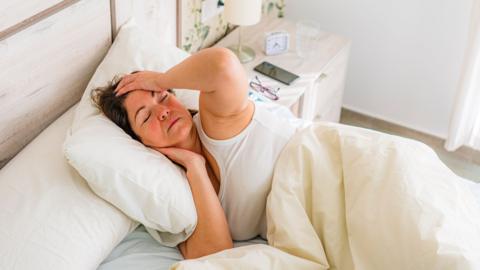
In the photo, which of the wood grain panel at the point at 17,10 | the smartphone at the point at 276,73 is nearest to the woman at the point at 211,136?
the wood grain panel at the point at 17,10

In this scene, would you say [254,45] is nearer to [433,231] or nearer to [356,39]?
[356,39]

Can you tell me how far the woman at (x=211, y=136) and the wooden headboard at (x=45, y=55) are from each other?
0.13 metres

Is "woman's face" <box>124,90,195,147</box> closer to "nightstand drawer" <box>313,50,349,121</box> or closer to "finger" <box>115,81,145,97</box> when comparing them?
"finger" <box>115,81,145,97</box>

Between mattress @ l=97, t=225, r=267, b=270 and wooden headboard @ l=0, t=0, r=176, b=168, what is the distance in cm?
Result: 37

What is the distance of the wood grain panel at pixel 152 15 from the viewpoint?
6.16ft

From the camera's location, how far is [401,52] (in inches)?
110

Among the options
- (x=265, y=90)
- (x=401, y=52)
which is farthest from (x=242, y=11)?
(x=401, y=52)

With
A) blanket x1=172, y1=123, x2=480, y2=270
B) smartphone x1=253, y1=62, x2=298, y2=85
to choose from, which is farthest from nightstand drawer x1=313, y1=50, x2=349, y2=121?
blanket x1=172, y1=123, x2=480, y2=270

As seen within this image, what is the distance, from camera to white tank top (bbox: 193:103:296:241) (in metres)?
1.62

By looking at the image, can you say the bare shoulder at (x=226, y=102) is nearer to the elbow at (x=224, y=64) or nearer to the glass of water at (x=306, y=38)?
the elbow at (x=224, y=64)

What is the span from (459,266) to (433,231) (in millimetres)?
105

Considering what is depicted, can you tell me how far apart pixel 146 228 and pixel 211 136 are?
292 mm

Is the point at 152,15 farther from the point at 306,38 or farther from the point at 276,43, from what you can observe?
the point at 306,38

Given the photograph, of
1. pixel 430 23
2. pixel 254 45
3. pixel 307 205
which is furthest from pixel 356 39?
pixel 307 205
